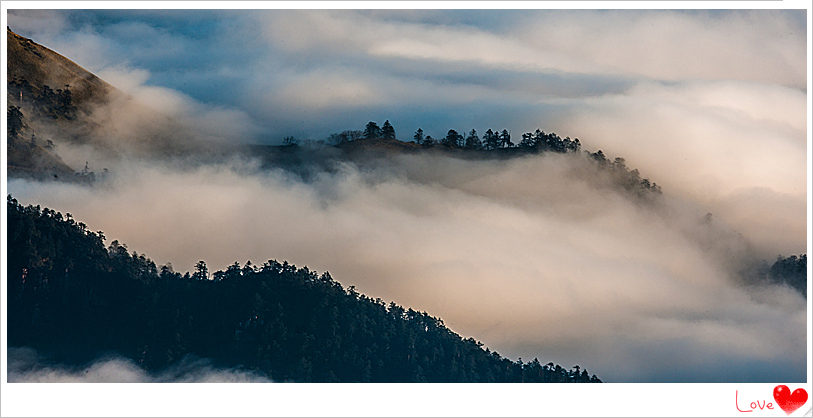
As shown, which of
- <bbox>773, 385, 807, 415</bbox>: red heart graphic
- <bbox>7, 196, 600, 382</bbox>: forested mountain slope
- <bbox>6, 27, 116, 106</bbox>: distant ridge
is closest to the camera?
<bbox>773, 385, 807, 415</bbox>: red heart graphic

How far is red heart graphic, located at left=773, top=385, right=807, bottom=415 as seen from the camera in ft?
42.8

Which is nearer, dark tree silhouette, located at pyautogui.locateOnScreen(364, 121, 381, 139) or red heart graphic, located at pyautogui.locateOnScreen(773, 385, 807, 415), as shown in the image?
red heart graphic, located at pyautogui.locateOnScreen(773, 385, 807, 415)

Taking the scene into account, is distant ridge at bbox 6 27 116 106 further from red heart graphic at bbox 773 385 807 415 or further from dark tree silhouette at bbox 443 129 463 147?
red heart graphic at bbox 773 385 807 415

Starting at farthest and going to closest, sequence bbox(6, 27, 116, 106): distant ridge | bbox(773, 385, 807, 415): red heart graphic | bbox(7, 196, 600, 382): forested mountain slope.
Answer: bbox(6, 27, 116, 106): distant ridge, bbox(7, 196, 600, 382): forested mountain slope, bbox(773, 385, 807, 415): red heart graphic

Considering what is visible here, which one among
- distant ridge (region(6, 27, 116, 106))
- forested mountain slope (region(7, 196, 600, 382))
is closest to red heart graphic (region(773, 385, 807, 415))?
forested mountain slope (region(7, 196, 600, 382))

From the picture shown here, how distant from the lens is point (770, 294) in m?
22.2

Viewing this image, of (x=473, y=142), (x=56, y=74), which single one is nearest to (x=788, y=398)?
(x=473, y=142)

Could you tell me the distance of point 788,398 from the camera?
1323cm

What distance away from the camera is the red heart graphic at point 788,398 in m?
13.1

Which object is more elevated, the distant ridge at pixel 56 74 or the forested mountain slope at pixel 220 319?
the distant ridge at pixel 56 74

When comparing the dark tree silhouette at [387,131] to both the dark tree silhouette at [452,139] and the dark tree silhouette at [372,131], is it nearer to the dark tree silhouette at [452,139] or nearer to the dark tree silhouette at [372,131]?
Answer: the dark tree silhouette at [372,131]

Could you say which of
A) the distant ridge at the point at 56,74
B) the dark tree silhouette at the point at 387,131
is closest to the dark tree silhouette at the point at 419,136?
the dark tree silhouette at the point at 387,131

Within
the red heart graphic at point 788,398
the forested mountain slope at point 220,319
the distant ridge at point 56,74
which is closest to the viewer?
the red heart graphic at point 788,398

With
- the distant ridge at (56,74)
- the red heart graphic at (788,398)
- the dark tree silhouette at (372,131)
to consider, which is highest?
the distant ridge at (56,74)
